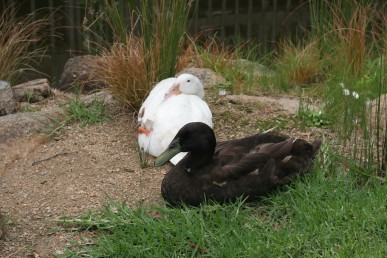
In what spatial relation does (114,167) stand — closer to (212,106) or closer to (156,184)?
(156,184)

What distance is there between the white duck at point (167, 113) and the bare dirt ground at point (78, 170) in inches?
5.8

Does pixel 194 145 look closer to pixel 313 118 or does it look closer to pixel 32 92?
pixel 313 118

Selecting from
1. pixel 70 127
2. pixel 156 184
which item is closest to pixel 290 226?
pixel 156 184

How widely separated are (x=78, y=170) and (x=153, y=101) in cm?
81

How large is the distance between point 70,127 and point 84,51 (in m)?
4.47

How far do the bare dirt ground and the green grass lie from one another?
20 centimetres

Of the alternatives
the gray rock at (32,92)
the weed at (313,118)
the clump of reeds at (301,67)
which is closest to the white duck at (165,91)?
the weed at (313,118)

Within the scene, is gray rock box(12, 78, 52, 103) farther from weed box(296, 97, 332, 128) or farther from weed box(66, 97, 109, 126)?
weed box(296, 97, 332, 128)

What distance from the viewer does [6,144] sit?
543 cm

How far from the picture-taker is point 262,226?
4004 mm

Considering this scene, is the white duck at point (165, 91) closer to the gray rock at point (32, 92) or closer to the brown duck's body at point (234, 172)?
the brown duck's body at point (234, 172)

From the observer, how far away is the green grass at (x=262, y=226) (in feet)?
12.5

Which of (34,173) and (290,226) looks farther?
(34,173)

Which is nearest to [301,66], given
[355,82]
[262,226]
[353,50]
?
[353,50]
